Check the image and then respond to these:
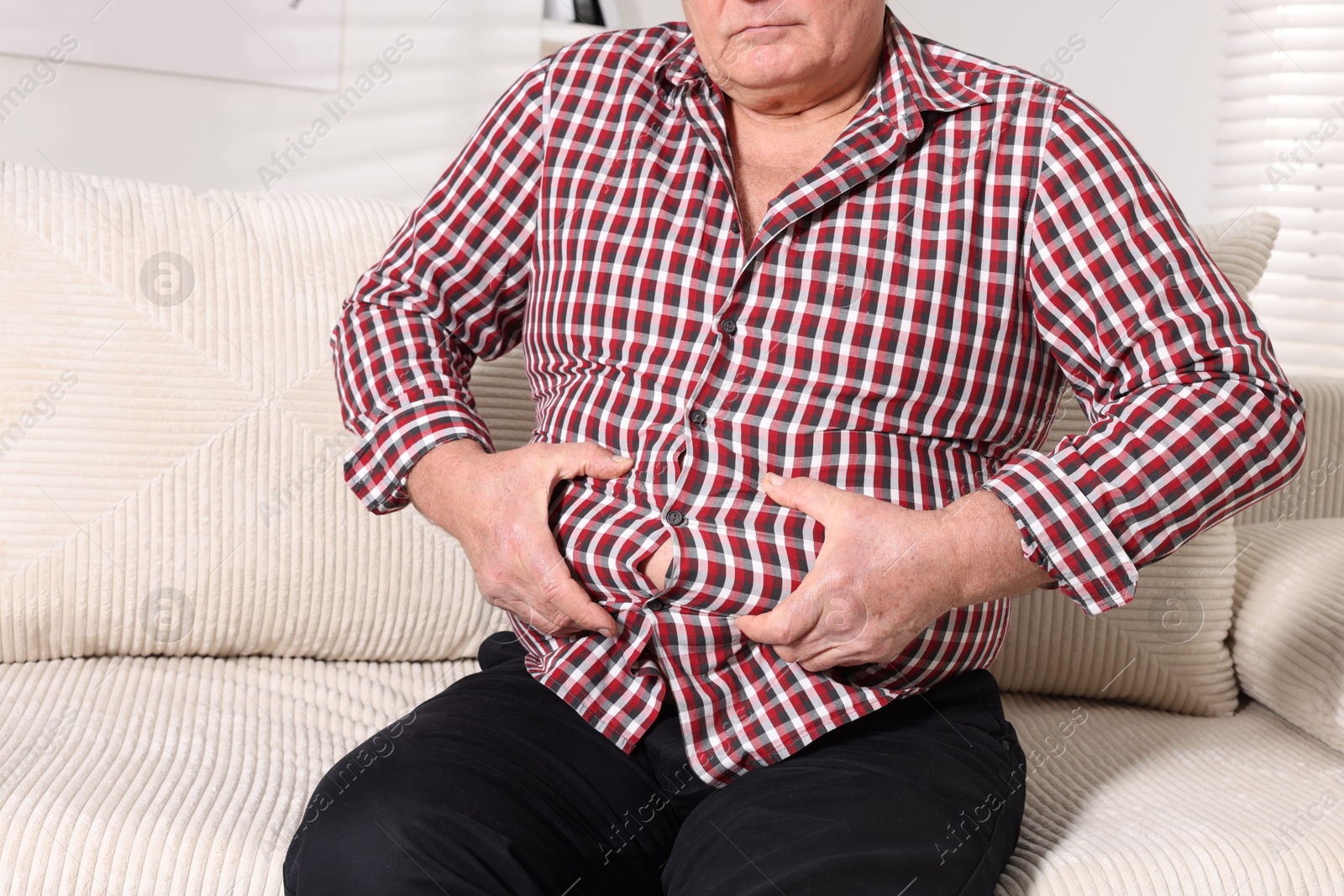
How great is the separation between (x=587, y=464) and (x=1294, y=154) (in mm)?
1877

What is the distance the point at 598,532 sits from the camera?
896 mm

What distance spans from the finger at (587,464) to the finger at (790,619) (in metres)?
0.17

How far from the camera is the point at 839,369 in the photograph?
3.00 ft

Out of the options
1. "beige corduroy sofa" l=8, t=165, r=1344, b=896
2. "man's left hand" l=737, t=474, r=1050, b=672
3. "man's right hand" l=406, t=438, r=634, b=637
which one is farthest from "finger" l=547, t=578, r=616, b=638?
"beige corduroy sofa" l=8, t=165, r=1344, b=896

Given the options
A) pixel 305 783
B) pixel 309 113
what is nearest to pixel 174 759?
pixel 305 783

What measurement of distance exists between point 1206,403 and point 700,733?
1.49 ft

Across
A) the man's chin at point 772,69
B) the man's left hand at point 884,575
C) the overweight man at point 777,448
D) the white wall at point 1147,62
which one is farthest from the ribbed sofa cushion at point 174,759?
the white wall at point 1147,62

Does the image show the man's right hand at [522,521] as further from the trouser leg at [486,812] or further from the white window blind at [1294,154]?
the white window blind at [1294,154]

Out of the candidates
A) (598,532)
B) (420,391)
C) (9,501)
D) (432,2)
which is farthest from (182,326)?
(432,2)

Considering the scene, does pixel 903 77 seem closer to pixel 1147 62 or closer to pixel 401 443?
pixel 401 443

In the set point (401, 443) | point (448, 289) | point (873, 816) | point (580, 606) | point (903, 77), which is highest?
point (903, 77)

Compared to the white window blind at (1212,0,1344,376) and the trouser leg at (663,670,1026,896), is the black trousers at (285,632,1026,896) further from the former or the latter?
the white window blind at (1212,0,1344,376)

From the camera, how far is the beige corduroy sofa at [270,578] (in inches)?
43.1

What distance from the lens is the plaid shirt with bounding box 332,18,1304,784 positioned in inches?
33.1
